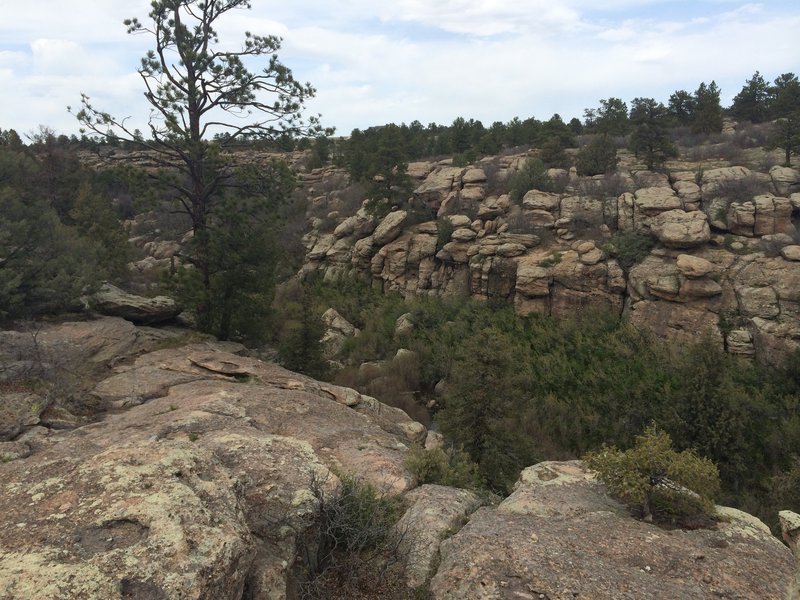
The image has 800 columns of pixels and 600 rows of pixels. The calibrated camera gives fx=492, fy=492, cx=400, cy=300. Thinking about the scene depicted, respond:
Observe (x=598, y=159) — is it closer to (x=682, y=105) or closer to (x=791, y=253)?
(x=791, y=253)

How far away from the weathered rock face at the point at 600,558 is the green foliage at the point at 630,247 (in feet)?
54.0

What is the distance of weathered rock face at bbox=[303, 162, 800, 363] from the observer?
59.2 feet

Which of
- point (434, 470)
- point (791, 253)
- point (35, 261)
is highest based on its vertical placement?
point (35, 261)

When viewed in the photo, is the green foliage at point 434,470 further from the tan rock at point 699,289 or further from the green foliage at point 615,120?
the green foliage at point 615,120

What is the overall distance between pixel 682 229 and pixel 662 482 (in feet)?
55.7

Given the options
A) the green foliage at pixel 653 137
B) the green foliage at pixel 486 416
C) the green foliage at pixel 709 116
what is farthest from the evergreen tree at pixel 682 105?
the green foliage at pixel 486 416

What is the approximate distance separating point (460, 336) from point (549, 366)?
424 cm

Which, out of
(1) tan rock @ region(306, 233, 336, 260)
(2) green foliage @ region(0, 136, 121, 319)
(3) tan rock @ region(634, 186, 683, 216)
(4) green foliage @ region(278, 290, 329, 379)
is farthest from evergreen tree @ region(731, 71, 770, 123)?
(2) green foliage @ region(0, 136, 121, 319)

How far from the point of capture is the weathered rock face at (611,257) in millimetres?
18047

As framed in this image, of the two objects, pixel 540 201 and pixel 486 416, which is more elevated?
pixel 540 201

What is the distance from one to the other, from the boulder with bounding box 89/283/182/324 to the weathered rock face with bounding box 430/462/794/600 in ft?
39.3

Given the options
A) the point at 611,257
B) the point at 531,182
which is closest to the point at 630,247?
the point at 611,257

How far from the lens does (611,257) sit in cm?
2139

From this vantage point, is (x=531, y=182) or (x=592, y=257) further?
(x=531, y=182)
